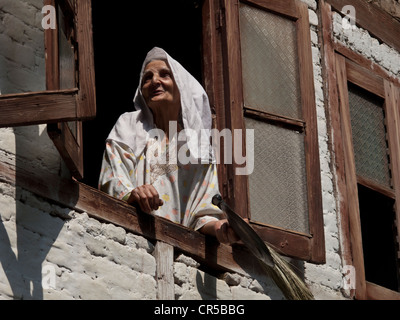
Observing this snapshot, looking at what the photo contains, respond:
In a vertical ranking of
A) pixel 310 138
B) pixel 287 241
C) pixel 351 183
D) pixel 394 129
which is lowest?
pixel 287 241

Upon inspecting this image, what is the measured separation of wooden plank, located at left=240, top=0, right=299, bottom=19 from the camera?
8.66 metres

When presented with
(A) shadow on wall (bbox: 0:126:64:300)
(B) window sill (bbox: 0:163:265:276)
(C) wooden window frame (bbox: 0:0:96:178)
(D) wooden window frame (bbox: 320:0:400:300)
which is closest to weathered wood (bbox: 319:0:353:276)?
(D) wooden window frame (bbox: 320:0:400:300)

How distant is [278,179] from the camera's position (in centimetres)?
822

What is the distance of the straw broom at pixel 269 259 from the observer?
7.34 meters

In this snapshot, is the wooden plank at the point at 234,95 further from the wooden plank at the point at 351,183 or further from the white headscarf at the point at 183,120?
the wooden plank at the point at 351,183

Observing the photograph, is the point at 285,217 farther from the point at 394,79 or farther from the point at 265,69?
the point at 394,79

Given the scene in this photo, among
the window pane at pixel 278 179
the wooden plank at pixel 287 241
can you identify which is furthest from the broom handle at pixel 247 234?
the window pane at pixel 278 179

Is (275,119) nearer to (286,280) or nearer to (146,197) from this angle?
(286,280)

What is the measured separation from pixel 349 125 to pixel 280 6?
94cm

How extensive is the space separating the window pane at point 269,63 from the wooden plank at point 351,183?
2.00 feet

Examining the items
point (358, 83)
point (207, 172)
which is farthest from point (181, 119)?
point (358, 83)

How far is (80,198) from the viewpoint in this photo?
711 centimetres

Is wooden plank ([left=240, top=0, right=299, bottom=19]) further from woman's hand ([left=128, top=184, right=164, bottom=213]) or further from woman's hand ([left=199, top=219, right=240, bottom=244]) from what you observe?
woman's hand ([left=128, top=184, right=164, bottom=213])

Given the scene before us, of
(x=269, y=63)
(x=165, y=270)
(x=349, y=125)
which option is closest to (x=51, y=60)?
(x=165, y=270)
